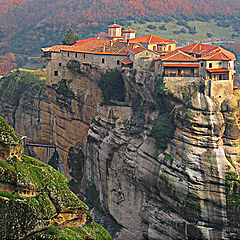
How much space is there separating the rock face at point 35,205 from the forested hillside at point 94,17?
76317mm

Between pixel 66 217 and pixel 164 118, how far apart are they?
845 inches

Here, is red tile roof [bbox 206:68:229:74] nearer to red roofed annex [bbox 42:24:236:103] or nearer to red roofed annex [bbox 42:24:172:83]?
red roofed annex [bbox 42:24:236:103]

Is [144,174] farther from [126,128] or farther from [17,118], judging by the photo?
[17,118]

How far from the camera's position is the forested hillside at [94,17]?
4107 inches

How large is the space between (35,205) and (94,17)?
9832cm

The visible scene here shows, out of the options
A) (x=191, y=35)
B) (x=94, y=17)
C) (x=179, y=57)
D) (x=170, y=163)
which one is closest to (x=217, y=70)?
(x=179, y=57)

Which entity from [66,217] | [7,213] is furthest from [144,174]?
[7,213]

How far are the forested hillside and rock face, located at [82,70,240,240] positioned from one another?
52.9m

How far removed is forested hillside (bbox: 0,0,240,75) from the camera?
10431 cm

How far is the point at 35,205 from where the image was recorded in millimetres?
20953

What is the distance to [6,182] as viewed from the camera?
830 inches

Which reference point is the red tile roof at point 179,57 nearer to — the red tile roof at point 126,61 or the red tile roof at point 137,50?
the red tile roof at point 137,50

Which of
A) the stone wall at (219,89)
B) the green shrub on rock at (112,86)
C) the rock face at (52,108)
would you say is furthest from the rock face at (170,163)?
the rock face at (52,108)

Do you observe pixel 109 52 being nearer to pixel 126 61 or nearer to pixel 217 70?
pixel 126 61
